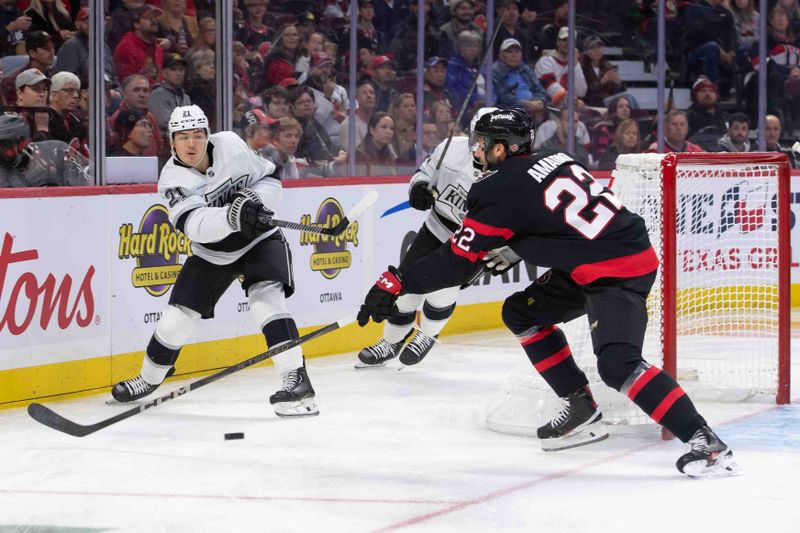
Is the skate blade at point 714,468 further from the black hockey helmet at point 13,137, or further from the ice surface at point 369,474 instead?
the black hockey helmet at point 13,137

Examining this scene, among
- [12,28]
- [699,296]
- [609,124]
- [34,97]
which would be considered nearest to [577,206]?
[699,296]

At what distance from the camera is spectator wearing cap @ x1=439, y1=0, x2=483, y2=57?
7.12 metres

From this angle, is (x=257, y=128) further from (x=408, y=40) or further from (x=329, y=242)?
(x=408, y=40)

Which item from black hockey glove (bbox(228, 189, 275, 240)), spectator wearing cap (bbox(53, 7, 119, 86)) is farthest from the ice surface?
spectator wearing cap (bbox(53, 7, 119, 86))

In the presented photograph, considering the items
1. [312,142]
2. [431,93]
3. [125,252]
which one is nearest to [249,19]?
[312,142]

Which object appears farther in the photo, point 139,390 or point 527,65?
point 527,65

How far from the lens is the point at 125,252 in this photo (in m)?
4.91

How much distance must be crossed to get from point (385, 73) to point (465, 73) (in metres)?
0.68

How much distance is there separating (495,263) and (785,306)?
1185 mm

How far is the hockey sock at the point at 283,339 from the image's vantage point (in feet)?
14.1

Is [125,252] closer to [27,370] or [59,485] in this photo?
[27,370]

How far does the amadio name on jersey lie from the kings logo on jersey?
730 mm

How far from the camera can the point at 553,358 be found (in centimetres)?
378

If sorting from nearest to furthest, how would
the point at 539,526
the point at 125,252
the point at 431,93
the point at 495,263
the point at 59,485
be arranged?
the point at 539,526 → the point at 59,485 → the point at 495,263 → the point at 125,252 → the point at 431,93
